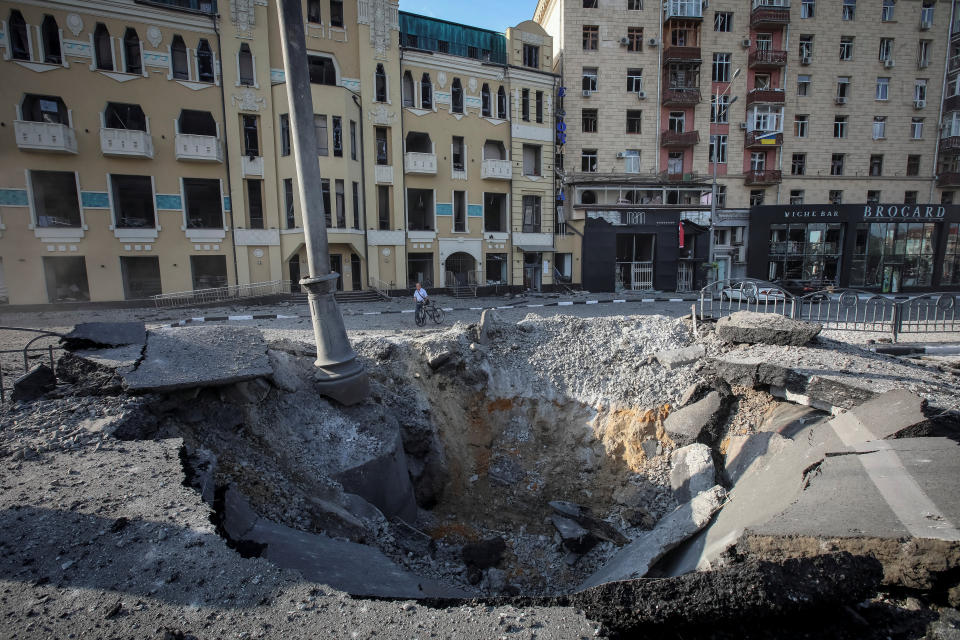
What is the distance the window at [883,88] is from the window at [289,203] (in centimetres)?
3796

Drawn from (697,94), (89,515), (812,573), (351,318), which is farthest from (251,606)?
(697,94)

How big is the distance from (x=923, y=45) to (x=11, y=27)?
168 ft

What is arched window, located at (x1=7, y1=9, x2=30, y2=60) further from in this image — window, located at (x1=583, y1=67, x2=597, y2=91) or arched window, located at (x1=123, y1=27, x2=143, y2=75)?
window, located at (x1=583, y1=67, x2=597, y2=91)

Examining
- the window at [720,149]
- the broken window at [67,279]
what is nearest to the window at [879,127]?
the window at [720,149]

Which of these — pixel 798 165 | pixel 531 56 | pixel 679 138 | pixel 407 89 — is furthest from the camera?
pixel 798 165

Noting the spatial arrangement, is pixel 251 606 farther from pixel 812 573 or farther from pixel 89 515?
pixel 812 573

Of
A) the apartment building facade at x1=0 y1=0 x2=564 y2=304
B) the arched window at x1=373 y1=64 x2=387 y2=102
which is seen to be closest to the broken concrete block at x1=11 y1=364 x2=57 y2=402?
the apartment building facade at x1=0 y1=0 x2=564 y2=304

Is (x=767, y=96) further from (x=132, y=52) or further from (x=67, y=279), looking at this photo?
(x=67, y=279)

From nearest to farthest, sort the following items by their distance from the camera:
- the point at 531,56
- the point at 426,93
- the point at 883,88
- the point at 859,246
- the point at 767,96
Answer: the point at 426,93 → the point at 531,56 → the point at 767,96 → the point at 859,246 → the point at 883,88

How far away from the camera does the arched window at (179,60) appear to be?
65.6 feet

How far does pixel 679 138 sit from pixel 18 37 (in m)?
32.9

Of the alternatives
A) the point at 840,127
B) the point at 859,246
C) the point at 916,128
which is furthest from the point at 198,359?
the point at 916,128

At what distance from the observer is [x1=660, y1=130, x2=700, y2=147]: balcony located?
90.3 ft

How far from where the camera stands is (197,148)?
66.8ft
